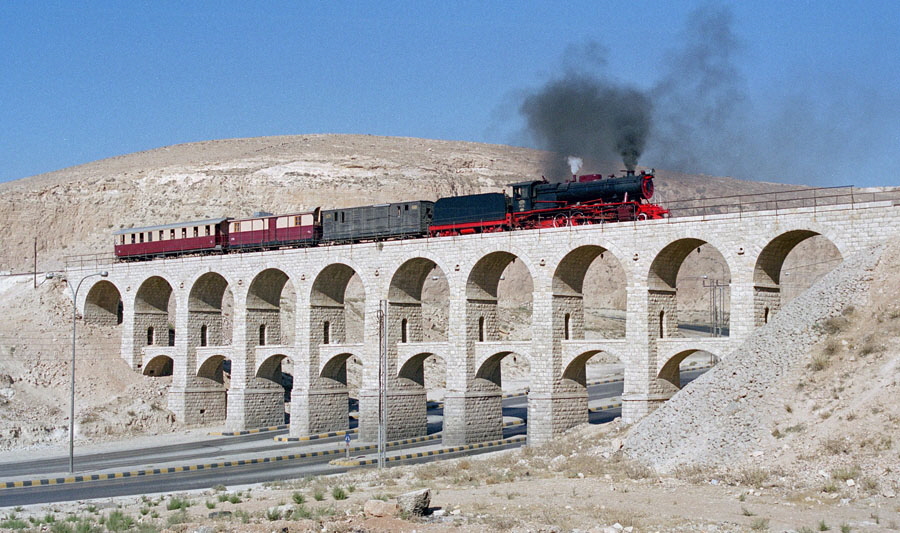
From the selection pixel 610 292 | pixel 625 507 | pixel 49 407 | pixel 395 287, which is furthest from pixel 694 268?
pixel 625 507

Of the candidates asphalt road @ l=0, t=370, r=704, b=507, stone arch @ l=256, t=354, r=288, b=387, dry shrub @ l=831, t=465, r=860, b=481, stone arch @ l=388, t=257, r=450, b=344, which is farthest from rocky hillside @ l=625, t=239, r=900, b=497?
stone arch @ l=256, t=354, r=288, b=387

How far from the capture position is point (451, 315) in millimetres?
48406

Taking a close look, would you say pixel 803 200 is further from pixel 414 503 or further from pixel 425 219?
pixel 414 503

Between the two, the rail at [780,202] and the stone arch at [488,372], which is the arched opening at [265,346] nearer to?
the rail at [780,202]

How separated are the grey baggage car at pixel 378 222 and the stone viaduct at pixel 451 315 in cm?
158

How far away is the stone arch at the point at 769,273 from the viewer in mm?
38931

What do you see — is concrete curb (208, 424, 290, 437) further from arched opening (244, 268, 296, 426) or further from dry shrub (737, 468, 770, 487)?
dry shrub (737, 468, 770, 487)

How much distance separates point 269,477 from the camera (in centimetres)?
4072

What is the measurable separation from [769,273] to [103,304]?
44800 millimetres

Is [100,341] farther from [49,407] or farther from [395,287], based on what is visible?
[395,287]

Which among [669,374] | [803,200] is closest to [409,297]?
[669,374]

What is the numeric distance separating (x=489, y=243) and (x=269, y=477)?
1470cm

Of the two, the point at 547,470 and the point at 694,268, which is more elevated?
the point at 694,268

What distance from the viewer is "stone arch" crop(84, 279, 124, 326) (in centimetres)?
6619
